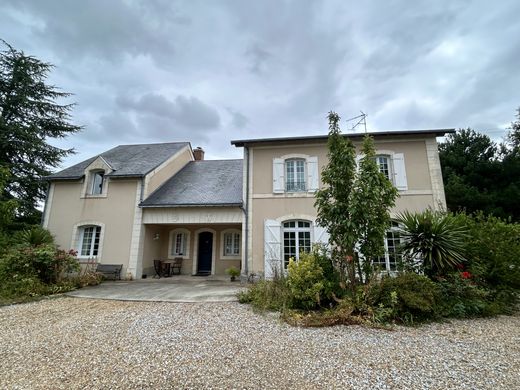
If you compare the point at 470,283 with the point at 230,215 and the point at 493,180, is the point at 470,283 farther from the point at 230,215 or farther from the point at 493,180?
the point at 493,180

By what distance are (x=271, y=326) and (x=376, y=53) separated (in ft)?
28.1

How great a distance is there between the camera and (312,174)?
30.9 feet

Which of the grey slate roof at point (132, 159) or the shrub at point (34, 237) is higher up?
the grey slate roof at point (132, 159)

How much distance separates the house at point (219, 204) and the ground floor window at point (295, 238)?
0.04m

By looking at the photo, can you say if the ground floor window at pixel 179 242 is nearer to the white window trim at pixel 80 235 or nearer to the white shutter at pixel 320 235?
the white window trim at pixel 80 235

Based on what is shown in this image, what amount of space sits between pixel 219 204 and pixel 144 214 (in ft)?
11.2

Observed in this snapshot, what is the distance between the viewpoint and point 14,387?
255 cm

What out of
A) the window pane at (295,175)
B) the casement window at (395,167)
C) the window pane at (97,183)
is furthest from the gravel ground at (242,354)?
the window pane at (97,183)

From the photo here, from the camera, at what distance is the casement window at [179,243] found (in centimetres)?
1162

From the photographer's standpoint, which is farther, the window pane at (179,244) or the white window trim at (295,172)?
the window pane at (179,244)

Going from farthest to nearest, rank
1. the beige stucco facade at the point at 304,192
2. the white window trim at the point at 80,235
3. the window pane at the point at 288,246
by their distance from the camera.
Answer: the white window trim at the point at 80,235
the window pane at the point at 288,246
the beige stucco facade at the point at 304,192

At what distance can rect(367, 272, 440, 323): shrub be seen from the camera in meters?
4.47

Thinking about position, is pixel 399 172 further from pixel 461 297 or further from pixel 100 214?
pixel 100 214

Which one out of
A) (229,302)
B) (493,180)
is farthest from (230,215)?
(493,180)
